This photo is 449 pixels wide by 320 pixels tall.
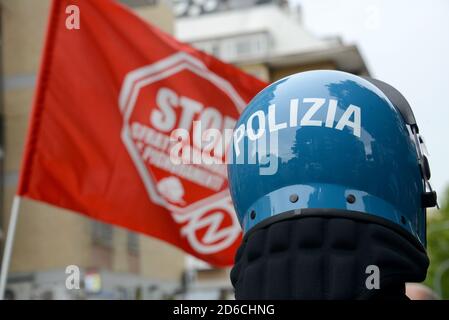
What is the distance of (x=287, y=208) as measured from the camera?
1901 mm

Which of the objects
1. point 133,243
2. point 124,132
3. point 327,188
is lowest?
point 327,188

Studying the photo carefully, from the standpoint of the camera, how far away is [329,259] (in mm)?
1786

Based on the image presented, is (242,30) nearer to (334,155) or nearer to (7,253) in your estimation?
(7,253)

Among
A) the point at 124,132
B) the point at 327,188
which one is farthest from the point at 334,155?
the point at 124,132

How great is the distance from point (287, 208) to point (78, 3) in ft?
12.0

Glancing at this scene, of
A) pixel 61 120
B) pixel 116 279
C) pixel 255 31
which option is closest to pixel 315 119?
pixel 61 120

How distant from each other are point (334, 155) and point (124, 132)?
3.34 metres

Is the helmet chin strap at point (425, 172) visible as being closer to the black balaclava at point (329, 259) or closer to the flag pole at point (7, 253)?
the black balaclava at point (329, 259)

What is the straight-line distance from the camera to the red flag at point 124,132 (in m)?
5.04

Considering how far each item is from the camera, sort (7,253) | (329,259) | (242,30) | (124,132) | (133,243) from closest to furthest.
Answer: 1. (329,259)
2. (7,253)
3. (124,132)
4. (133,243)
5. (242,30)

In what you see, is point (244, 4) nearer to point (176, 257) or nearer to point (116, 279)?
point (176, 257)

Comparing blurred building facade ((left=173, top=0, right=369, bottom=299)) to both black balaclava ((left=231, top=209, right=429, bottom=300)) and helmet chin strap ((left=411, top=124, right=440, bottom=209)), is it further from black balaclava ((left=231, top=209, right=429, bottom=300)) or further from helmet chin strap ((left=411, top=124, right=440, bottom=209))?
black balaclava ((left=231, top=209, right=429, bottom=300))

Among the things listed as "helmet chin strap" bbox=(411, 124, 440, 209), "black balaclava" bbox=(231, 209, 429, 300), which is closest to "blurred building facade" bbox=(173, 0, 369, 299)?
"helmet chin strap" bbox=(411, 124, 440, 209)

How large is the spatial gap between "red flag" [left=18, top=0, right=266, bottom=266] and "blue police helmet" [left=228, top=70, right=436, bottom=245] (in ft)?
9.70
